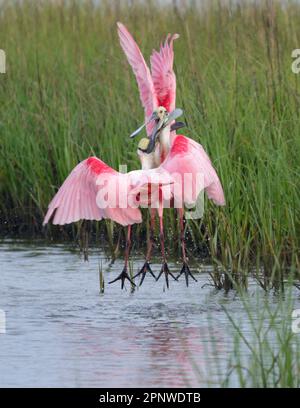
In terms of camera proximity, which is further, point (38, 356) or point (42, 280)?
point (42, 280)

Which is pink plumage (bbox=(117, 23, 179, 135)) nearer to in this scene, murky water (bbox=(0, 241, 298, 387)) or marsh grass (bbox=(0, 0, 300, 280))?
marsh grass (bbox=(0, 0, 300, 280))

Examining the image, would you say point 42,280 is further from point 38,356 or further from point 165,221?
point 38,356

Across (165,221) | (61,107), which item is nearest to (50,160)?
(61,107)

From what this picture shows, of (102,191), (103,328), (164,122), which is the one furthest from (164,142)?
(103,328)

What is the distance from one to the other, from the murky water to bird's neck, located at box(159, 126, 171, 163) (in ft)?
2.56

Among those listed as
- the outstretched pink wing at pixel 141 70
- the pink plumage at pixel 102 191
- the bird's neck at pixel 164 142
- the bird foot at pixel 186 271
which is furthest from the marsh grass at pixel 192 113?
the pink plumage at pixel 102 191

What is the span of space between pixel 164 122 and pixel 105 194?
97 centimetres

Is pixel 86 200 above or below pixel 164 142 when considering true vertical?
below

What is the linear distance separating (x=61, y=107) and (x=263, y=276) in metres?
3.13

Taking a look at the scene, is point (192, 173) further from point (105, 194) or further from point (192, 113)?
point (192, 113)

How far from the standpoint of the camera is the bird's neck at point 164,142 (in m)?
10.4

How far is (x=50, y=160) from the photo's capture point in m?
11.9

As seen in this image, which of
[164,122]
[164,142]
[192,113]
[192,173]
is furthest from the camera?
[192,113]

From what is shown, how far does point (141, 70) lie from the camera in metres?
10.6
